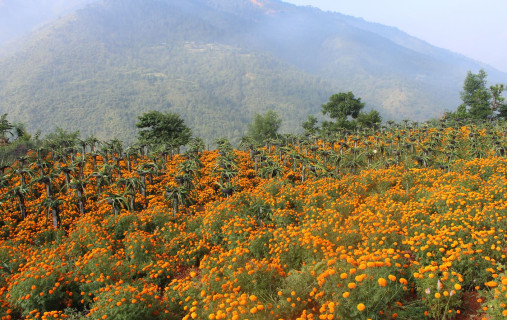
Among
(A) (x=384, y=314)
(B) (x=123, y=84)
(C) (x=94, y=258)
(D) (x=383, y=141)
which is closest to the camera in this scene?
(A) (x=384, y=314)

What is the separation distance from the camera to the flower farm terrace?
14.2 feet

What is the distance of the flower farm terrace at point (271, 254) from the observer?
4336mm

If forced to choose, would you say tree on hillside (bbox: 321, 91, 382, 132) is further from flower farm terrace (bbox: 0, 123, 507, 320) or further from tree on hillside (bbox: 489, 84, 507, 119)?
flower farm terrace (bbox: 0, 123, 507, 320)

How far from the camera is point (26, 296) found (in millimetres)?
5812

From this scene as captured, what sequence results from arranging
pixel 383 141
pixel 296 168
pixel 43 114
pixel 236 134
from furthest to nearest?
pixel 236 134 → pixel 43 114 → pixel 383 141 → pixel 296 168

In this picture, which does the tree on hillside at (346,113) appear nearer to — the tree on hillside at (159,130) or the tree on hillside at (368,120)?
the tree on hillside at (368,120)

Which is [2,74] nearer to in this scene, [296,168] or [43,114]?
[43,114]

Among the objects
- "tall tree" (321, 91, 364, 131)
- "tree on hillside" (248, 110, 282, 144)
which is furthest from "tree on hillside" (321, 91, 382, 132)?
"tree on hillside" (248, 110, 282, 144)

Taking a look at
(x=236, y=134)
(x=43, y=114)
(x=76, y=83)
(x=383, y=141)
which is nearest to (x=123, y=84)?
(x=76, y=83)

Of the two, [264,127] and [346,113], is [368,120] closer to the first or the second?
[346,113]

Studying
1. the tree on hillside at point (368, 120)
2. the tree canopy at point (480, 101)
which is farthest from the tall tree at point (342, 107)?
the tree canopy at point (480, 101)

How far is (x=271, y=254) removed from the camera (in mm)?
7637

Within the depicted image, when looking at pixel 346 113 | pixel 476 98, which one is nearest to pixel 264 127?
pixel 346 113

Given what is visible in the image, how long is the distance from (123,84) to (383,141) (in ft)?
571
